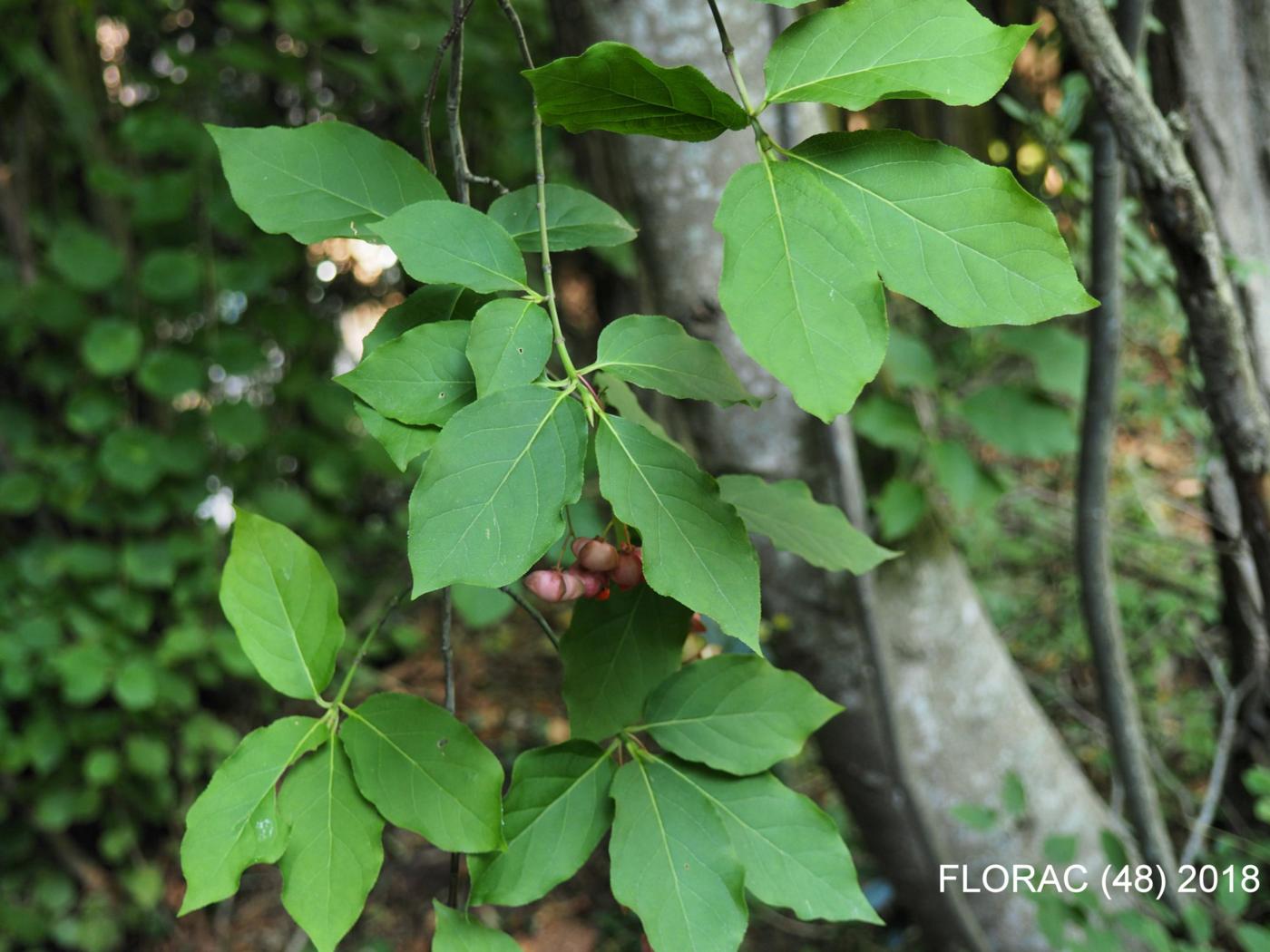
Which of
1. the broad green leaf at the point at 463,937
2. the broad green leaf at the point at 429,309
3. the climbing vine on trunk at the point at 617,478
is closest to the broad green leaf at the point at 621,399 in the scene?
the climbing vine on trunk at the point at 617,478

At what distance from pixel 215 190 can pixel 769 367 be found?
6.72 ft

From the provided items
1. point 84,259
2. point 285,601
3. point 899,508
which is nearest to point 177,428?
point 84,259

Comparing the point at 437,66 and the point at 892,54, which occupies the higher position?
the point at 892,54

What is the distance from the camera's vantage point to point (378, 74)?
7.57 ft

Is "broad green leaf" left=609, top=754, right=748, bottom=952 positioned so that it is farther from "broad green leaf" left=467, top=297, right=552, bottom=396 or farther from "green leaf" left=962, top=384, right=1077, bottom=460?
"green leaf" left=962, top=384, right=1077, bottom=460

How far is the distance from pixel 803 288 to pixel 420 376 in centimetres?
25

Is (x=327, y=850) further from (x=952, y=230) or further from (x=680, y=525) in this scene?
(x=952, y=230)

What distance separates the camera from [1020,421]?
170cm

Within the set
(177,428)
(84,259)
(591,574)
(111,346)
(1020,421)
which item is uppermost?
(591,574)

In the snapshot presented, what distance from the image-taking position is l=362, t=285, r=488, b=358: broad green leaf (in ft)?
2.20

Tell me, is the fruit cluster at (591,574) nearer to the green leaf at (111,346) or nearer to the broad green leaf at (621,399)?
the broad green leaf at (621,399)

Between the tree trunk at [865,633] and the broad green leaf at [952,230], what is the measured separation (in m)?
0.73

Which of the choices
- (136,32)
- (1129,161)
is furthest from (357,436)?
(1129,161)

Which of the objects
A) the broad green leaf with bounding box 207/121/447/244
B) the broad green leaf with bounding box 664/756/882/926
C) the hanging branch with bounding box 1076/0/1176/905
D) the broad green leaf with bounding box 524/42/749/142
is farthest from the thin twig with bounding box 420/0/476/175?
the hanging branch with bounding box 1076/0/1176/905
